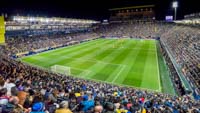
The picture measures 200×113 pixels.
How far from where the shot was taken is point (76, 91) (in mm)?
10648

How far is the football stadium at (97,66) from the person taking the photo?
758 centimetres

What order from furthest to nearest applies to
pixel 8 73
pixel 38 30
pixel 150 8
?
pixel 150 8 < pixel 38 30 < pixel 8 73

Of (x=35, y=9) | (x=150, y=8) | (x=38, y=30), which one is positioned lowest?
(x=38, y=30)

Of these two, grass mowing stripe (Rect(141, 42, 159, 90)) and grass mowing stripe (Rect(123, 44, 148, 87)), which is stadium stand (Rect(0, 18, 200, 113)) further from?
grass mowing stripe (Rect(123, 44, 148, 87))

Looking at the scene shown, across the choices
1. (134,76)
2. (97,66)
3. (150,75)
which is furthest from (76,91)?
(97,66)

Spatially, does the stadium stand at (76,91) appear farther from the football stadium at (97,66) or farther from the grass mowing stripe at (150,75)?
the grass mowing stripe at (150,75)

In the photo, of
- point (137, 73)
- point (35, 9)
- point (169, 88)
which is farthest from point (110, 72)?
point (35, 9)

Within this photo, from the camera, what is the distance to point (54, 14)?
46656 mm

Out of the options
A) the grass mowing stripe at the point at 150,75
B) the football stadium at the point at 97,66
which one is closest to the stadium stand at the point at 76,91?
the football stadium at the point at 97,66

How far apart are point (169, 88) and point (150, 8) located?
3102 inches

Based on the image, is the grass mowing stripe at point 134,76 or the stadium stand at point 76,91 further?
the grass mowing stripe at point 134,76

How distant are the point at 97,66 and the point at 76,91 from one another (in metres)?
17.9

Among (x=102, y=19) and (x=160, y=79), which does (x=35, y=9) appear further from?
(x=102, y=19)

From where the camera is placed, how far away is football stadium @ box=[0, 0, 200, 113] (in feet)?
24.9
